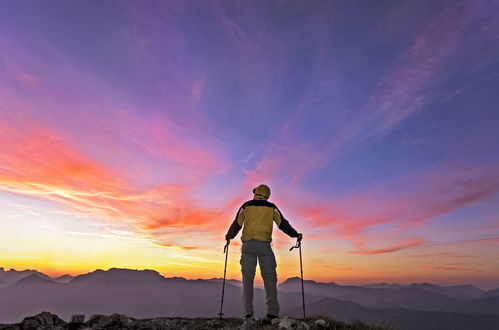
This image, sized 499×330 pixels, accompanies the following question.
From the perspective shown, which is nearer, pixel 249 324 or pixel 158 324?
pixel 249 324

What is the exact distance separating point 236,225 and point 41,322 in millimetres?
6081

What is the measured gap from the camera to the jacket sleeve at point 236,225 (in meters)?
11.8

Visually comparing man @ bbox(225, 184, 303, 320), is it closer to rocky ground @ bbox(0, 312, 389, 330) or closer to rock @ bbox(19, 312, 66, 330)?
rocky ground @ bbox(0, 312, 389, 330)

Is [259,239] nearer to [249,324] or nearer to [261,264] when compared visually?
[261,264]

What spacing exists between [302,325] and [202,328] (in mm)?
2943

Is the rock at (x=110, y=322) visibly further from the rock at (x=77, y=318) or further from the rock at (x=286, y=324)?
the rock at (x=286, y=324)

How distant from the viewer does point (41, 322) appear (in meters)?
8.80

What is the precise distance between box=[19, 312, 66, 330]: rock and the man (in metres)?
5.11

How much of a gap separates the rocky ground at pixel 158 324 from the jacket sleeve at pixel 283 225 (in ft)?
9.78

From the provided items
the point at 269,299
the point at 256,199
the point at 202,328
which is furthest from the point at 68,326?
the point at 256,199

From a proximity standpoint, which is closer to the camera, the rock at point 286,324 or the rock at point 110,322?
the rock at point 286,324

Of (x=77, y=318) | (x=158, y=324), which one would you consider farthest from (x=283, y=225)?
(x=77, y=318)

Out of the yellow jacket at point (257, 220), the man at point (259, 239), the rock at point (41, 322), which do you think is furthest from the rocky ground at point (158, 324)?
the yellow jacket at point (257, 220)

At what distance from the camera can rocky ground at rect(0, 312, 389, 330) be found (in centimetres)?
845
